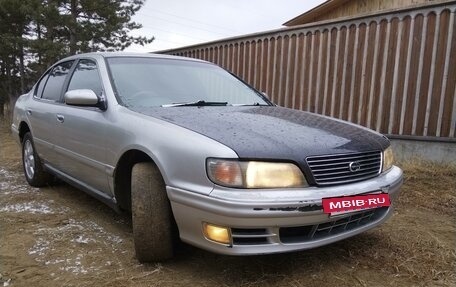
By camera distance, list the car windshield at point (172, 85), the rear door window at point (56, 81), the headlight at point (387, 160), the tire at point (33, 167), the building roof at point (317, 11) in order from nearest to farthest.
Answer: the headlight at point (387, 160) → the car windshield at point (172, 85) → the rear door window at point (56, 81) → the tire at point (33, 167) → the building roof at point (317, 11)

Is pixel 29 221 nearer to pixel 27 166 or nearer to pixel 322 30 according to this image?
pixel 27 166

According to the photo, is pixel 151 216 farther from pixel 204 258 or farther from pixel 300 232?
pixel 300 232

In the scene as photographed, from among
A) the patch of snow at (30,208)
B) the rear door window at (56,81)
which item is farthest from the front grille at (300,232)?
the rear door window at (56,81)

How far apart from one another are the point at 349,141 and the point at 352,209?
0.47 metres

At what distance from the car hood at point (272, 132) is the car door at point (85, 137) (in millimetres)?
482

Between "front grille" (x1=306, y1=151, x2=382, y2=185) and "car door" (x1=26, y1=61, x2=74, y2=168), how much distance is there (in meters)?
2.62

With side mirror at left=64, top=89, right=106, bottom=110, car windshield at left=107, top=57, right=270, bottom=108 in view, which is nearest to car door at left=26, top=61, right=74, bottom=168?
side mirror at left=64, top=89, right=106, bottom=110

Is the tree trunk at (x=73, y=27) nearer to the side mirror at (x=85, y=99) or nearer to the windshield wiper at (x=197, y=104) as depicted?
the side mirror at (x=85, y=99)

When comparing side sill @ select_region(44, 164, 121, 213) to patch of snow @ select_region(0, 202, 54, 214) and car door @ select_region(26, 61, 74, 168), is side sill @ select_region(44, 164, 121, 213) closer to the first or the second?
car door @ select_region(26, 61, 74, 168)

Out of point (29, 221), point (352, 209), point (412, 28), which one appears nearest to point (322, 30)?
point (412, 28)

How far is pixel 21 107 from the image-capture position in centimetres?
492

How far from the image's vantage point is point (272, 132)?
2.46 meters

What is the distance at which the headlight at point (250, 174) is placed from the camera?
213cm

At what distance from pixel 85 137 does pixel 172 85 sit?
839mm
